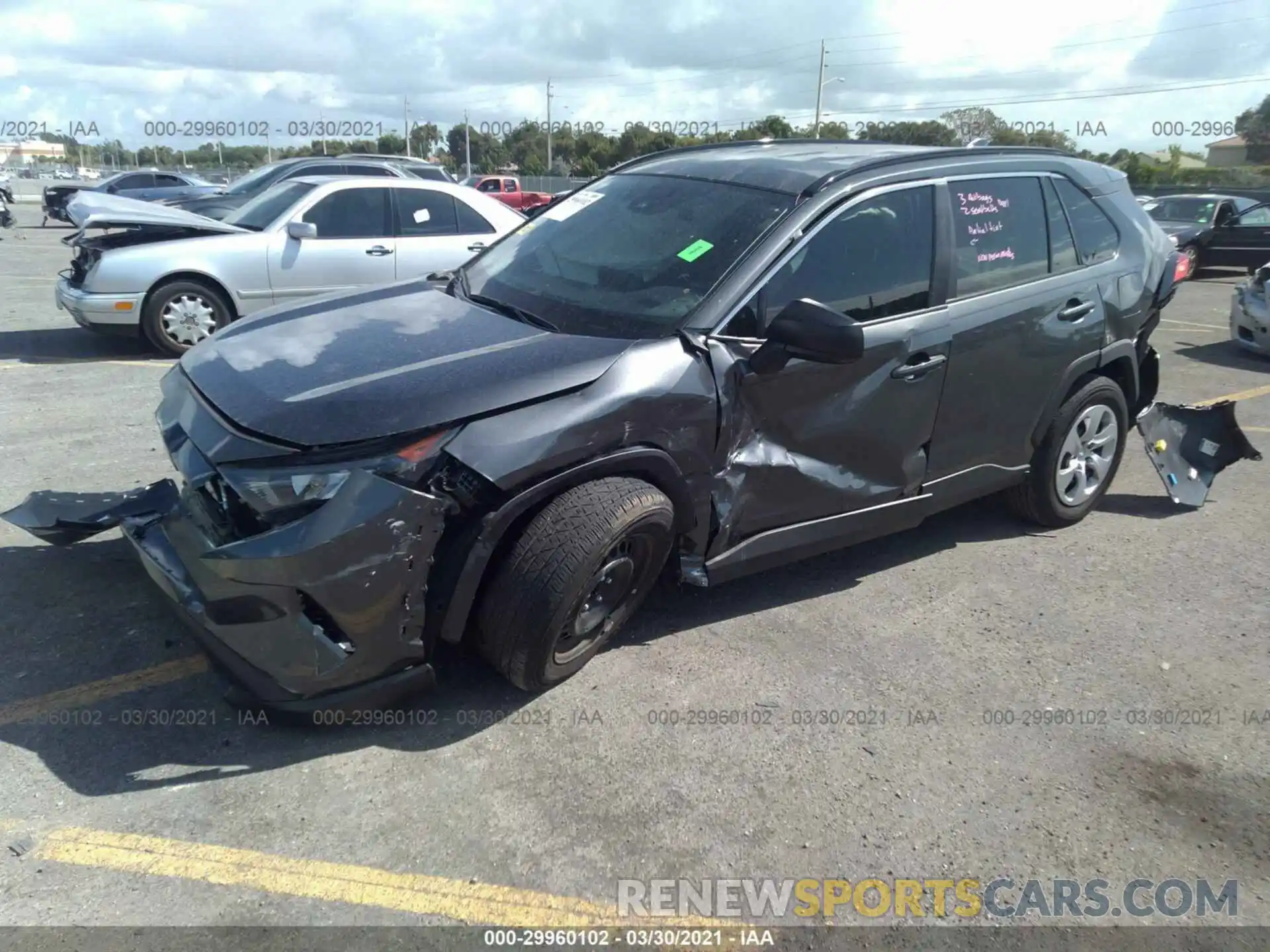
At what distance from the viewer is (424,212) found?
351 inches

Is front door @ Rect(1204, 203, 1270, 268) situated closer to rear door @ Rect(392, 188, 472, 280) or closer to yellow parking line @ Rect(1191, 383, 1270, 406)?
yellow parking line @ Rect(1191, 383, 1270, 406)

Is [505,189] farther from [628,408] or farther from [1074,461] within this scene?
[628,408]

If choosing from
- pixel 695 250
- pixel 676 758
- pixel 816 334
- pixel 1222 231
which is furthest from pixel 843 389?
pixel 1222 231

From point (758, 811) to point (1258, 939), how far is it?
1.38 metres

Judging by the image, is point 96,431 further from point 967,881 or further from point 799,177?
point 967,881

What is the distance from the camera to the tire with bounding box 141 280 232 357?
8047mm

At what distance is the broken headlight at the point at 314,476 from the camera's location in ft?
9.31

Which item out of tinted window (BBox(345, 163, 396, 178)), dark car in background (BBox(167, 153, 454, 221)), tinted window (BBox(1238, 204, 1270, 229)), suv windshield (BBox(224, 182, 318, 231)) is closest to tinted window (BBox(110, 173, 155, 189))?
dark car in background (BBox(167, 153, 454, 221))

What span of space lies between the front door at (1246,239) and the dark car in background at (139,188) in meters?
18.4

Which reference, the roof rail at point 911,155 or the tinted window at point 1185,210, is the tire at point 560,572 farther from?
the tinted window at point 1185,210

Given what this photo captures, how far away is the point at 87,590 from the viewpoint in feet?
13.0

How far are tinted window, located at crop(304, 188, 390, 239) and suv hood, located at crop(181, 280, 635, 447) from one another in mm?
5082

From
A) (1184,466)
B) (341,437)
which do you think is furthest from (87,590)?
(1184,466)

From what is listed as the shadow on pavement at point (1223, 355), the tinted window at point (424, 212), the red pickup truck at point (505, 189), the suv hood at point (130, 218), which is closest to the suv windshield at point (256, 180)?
the suv hood at point (130, 218)
